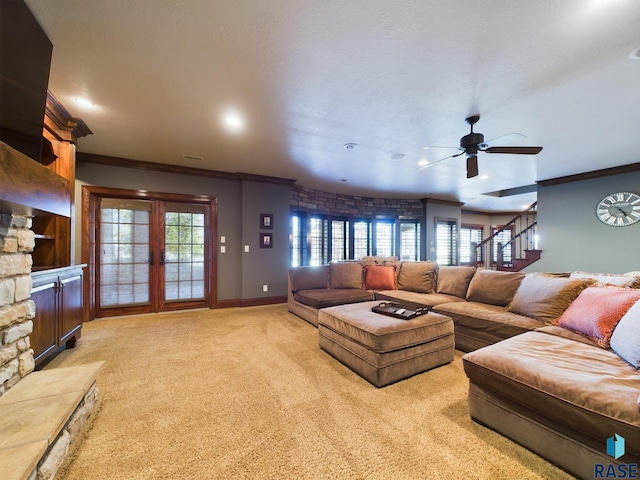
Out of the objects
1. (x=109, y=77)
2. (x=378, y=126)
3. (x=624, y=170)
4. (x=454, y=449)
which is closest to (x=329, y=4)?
(x=378, y=126)

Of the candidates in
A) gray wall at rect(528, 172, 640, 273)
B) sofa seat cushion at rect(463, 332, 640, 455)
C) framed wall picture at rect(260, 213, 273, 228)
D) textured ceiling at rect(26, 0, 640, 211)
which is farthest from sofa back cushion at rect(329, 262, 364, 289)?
gray wall at rect(528, 172, 640, 273)

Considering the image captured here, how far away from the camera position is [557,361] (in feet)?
5.08

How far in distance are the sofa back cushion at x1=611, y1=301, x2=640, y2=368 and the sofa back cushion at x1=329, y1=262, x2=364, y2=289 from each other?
10.0 feet

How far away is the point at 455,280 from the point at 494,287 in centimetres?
63

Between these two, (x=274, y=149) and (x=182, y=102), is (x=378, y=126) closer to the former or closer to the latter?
(x=274, y=149)

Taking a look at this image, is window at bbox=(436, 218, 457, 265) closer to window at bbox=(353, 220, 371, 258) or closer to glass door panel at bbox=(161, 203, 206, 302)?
window at bbox=(353, 220, 371, 258)

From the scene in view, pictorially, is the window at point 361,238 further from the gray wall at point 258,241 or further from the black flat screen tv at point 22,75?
the black flat screen tv at point 22,75

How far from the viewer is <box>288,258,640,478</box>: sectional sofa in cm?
119

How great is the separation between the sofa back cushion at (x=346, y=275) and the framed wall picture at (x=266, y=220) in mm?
1507

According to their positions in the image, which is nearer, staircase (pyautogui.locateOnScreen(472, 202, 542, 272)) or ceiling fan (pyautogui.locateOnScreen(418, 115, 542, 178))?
ceiling fan (pyautogui.locateOnScreen(418, 115, 542, 178))

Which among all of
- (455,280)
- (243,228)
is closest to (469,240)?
(455,280)

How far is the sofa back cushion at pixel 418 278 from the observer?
3997 mm

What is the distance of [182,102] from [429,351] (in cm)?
326

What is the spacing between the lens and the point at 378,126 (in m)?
2.98
